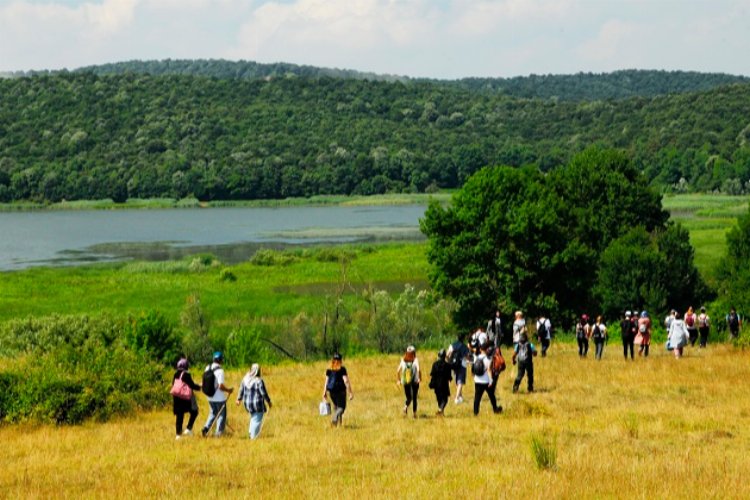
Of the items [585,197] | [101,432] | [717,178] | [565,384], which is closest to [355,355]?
[565,384]

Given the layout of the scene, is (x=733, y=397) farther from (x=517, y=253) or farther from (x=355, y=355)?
(x=517, y=253)

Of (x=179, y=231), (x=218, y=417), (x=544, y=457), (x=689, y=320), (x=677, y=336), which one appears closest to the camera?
(x=544, y=457)

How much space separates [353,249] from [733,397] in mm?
66981

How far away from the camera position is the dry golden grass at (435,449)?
564 inches

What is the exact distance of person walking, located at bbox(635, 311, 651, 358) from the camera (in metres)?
33.4

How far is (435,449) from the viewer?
59.5 feet

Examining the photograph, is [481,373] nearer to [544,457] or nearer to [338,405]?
[338,405]

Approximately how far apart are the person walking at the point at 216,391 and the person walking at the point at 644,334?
1778 centimetres

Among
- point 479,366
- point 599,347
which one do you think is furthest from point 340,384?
point 599,347

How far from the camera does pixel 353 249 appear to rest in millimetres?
90500

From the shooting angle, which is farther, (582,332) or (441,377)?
(582,332)

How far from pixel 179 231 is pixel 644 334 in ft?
359

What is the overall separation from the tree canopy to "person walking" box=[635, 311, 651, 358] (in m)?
13.3

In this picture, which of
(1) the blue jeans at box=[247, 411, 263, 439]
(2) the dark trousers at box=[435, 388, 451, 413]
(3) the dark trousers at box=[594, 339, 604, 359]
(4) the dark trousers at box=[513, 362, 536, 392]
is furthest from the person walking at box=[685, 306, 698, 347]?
(1) the blue jeans at box=[247, 411, 263, 439]
